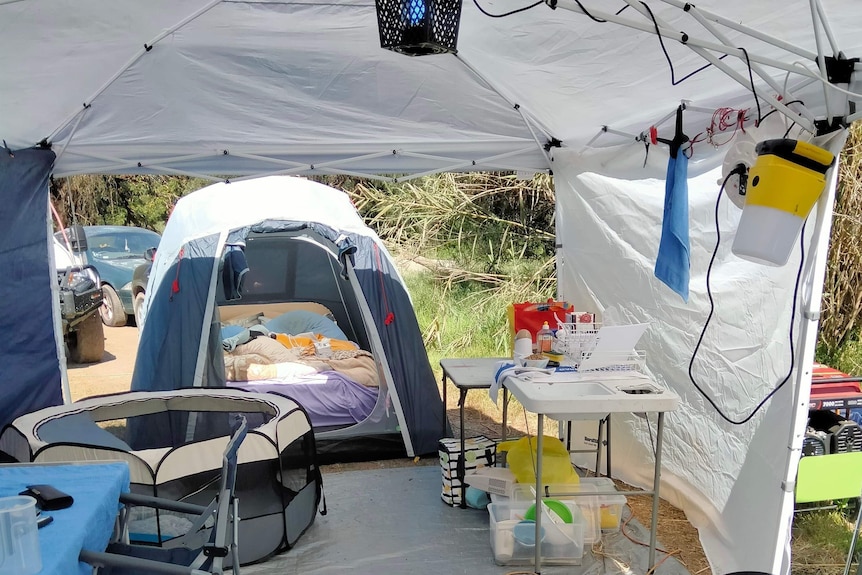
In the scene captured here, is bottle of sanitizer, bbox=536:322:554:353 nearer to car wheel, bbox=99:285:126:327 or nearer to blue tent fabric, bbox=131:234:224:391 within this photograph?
blue tent fabric, bbox=131:234:224:391

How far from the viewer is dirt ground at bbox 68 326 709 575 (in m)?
3.41

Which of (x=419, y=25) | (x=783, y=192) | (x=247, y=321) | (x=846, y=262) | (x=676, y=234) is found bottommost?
(x=247, y=321)

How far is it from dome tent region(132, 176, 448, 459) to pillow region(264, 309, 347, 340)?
2.48 feet

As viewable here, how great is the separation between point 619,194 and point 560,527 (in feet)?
5.95

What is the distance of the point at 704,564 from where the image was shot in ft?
10.6

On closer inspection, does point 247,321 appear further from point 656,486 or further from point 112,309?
point 112,309

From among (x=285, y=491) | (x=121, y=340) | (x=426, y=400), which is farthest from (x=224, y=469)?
(x=121, y=340)

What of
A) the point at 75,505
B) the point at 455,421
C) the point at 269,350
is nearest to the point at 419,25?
the point at 75,505

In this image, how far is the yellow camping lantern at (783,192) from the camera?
217 centimetres

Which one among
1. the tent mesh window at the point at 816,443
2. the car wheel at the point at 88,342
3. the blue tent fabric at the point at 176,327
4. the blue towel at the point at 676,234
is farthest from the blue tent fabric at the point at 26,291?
the tent mesh window at the point at 816,443

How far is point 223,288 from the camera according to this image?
5.15m

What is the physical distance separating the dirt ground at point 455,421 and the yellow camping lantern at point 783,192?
168 centimetres

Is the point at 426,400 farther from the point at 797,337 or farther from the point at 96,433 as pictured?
the point at 797,337

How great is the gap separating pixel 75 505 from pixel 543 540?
77.4 inches
